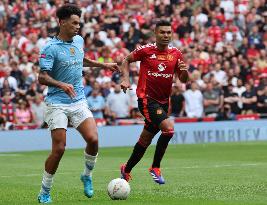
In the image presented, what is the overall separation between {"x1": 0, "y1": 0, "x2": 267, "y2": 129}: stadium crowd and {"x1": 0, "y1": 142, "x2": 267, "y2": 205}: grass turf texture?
9.67ft

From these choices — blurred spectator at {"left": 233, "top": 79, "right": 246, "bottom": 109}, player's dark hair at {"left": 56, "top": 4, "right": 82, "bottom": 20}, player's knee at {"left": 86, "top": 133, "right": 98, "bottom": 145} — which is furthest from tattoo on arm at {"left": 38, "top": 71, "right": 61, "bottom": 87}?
blurred spectator at {"left": 233, "top": 79, "right": 246, "bottom": 109}

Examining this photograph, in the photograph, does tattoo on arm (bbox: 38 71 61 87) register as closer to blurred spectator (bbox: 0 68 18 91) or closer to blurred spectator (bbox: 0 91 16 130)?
blurred spectator (bbox: 0 91 16 130)

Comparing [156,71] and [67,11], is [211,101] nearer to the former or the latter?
[156,71]

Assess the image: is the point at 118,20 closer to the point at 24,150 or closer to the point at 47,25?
the point at 47,25

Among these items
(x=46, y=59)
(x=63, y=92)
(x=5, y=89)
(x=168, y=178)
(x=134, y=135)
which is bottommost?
(x=134, y=135)

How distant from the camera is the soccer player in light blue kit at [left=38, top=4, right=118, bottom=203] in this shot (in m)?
11.0

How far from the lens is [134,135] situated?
86.9 feet

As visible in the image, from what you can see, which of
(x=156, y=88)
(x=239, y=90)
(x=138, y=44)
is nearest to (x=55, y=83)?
(x=156, y=88)

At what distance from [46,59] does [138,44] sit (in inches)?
743

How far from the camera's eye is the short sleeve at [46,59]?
11.0 meters

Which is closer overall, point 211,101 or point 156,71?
point 156,71

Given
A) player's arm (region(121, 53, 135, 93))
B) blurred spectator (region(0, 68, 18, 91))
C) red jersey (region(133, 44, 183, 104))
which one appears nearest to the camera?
player's arm (region(121, 53, 135, 93))

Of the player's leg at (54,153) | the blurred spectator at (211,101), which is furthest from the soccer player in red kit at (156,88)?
the blurred spectator at (211,101)

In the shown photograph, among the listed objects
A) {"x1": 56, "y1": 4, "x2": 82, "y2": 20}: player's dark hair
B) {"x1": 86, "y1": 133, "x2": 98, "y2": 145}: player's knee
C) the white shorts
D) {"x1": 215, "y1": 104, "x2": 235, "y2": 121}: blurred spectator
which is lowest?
{"x1": 215, "y1": 104, "x2": 235, "y2": 121}: blurred spectator
